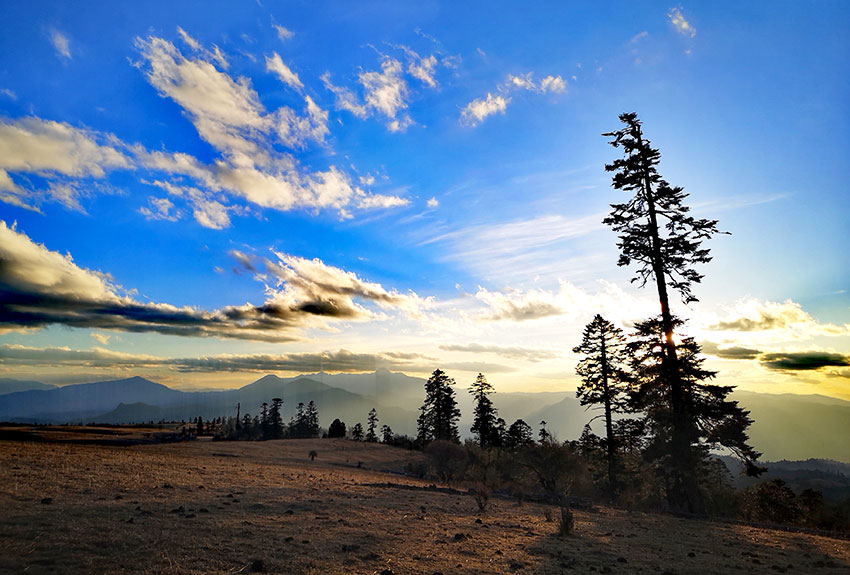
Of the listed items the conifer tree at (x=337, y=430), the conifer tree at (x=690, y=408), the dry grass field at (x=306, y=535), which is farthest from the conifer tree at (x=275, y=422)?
the conifer tree at (x=690, y=408)

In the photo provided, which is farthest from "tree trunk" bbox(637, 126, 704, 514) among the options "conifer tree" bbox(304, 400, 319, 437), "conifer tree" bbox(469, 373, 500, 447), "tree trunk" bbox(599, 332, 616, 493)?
"conifer tree" bbox(304, 400, 319, 437)

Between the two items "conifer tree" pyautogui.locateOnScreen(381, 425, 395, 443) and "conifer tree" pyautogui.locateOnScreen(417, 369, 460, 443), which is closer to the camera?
"conifer tree" pyautogui.locateOnScreen(417, 369, 460, 443)

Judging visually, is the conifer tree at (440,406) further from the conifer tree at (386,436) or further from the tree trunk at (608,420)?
the tree trunk at (608,420)

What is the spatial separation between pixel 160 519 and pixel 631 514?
19042mm

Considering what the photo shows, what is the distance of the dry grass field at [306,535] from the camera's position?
7867 millimetres

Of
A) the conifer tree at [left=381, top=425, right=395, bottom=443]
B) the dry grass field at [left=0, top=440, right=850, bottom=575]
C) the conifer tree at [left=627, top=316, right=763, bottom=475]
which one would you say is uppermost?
the conifer tree at [left=627, top=316, right=763, bottom=475]

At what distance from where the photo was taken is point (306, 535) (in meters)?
10.4

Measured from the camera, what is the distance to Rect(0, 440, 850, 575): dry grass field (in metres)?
7.87

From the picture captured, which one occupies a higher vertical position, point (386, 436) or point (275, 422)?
point (275, 422)

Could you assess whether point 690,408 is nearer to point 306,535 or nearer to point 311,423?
point 306,535

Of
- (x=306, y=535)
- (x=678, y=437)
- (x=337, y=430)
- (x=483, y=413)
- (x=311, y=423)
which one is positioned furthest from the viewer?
(x=311, y=423)

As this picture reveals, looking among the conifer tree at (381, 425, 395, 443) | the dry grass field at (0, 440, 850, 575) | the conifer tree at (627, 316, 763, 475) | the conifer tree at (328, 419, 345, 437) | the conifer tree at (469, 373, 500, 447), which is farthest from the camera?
the conifer tree at (328, 419, 345, 437)

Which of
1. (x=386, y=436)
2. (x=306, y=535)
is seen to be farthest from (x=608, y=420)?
(x=386, y=436)

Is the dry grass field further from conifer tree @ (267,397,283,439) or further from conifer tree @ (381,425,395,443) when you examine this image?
conifer tree @ (267,397,283,439)
